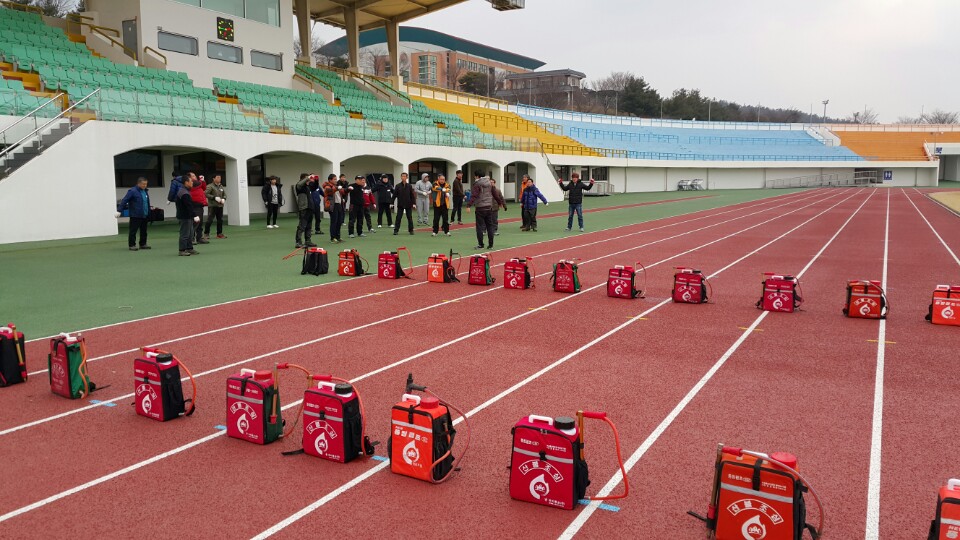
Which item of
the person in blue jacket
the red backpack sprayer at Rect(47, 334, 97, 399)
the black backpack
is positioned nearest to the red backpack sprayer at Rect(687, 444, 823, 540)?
the red backpack sprayer at Rect(47, 334, 97, 399)

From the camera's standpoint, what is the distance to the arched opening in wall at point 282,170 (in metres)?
28.9

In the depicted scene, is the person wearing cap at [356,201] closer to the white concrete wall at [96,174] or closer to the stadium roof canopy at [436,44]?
the white concrete wall at [96,174]

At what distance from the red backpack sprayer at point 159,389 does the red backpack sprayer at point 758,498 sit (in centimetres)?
424

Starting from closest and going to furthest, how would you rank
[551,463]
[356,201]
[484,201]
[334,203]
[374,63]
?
[551,463]
[484,201]
[334,203]
[356,201]
[374,63]

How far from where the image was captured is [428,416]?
4461mm

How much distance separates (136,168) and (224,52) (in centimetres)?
880

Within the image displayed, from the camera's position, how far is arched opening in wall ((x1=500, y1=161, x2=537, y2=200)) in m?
42.6

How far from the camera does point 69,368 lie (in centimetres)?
618

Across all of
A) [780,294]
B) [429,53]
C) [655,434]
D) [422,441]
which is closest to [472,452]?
[422,441]

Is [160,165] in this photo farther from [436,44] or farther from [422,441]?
[436,44]

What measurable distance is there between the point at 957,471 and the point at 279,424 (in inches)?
201

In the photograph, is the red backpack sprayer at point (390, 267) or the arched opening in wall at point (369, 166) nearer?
the red backpack sprayer at point (390, 267)

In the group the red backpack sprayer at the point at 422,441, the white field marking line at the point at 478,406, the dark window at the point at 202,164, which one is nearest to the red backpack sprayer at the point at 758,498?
the red backpack sprayer at the point at 422,441

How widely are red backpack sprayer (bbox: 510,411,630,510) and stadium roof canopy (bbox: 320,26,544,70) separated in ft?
354
